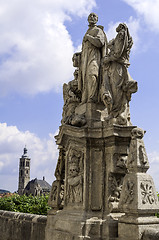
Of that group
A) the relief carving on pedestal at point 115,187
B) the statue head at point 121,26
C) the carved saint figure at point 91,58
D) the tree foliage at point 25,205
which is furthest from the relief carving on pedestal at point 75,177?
the tree foliage at point 25,205

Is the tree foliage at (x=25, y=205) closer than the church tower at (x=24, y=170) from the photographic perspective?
Yes

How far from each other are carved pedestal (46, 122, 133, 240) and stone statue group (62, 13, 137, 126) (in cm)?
31

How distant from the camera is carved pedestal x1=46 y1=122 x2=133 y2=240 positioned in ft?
18.7

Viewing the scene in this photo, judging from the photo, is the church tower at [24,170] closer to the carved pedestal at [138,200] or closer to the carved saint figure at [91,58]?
the carved saint figure at [91,58]

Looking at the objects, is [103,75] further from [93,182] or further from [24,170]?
[24,170]

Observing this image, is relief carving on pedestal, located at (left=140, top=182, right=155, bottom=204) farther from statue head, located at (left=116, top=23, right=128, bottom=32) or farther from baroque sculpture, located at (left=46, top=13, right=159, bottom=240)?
statue head, located at (left=116, top=23, right=128, bottom=32)

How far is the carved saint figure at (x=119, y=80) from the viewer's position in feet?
20.5

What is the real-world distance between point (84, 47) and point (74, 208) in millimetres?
3644

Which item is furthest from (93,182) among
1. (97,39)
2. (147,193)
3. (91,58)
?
(97,39)

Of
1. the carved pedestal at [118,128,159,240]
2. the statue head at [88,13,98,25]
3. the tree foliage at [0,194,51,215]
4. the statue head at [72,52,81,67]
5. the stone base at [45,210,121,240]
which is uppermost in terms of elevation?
the statue head at [88,13,98,25]

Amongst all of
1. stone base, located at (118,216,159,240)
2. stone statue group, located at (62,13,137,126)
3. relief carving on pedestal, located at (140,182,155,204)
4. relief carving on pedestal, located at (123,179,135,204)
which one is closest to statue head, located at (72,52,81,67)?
stone statue group, located at (62,13,137,126)

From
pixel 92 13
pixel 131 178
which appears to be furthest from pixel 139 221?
pixel 92 13

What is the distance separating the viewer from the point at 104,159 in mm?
6246

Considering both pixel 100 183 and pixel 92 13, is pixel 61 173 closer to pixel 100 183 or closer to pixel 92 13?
pixel 100 183
